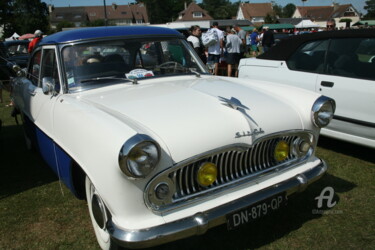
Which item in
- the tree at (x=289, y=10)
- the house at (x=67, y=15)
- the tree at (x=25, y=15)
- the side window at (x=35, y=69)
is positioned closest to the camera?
the side window at (x=35, y=69)

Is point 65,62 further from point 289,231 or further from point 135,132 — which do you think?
point 289,231

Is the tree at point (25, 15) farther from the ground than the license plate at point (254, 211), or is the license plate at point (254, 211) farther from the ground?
the tree at point (25, 15)

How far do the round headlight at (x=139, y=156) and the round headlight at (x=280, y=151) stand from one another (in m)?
1.02

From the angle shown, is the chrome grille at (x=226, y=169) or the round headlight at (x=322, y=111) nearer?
the chrome grille at (x=226, y=169)

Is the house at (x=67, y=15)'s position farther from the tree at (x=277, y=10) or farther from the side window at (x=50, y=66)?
the side window at (x=50, y=66)

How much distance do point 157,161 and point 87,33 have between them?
1890 mm

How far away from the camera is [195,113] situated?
242 cm

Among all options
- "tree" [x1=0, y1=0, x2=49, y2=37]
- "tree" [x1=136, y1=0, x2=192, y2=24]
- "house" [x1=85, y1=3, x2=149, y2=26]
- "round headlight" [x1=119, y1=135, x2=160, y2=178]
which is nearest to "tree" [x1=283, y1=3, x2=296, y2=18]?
"tree" [x1=136, y1=0, x2=192, y2=24]

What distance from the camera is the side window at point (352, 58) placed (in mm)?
3984

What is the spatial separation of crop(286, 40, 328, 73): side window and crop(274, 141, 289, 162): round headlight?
220 cm

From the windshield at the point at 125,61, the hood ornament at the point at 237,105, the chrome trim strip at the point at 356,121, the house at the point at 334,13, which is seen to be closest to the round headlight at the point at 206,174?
the hood ornament at the point at 237,105

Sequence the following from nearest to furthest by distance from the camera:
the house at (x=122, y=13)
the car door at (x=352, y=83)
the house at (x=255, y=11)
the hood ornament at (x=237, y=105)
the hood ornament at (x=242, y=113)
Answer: the hood ornament at (x=242, y=113) → the hood ornament at (x=237, y=105) → the car door at (x=352, y=83) → the house at (x=122, y=13) → the house at (x=255, y=11)

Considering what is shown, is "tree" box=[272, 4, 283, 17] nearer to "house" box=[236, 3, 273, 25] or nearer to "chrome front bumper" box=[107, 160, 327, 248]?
"house" box=[236, 3, 273, 25]

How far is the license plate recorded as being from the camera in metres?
2.26
